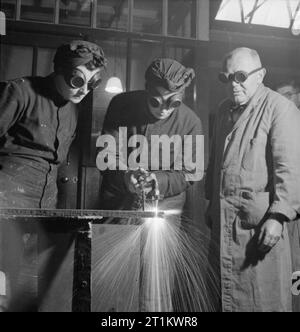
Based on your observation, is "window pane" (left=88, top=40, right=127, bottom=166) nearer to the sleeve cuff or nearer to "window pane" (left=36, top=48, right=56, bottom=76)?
"window pane" (left=36, top=48, right=56, bottom=76)

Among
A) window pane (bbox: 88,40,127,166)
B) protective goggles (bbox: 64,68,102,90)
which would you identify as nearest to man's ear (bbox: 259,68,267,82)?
window pane (bbox: 88,40,127,166)

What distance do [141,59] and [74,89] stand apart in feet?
0.93

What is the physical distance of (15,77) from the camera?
142cm

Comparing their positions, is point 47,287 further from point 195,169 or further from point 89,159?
point 195,169

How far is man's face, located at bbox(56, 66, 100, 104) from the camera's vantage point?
1395mm

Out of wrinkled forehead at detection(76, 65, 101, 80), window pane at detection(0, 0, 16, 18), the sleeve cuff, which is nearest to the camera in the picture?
the sleeve cuff

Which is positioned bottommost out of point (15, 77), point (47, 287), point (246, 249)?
point (47, 287)

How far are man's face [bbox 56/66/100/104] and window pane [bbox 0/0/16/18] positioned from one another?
34cm

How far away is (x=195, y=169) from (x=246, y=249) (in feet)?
1.10

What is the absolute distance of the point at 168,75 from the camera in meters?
1.45

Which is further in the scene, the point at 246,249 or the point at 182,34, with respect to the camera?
the point at 182,34
